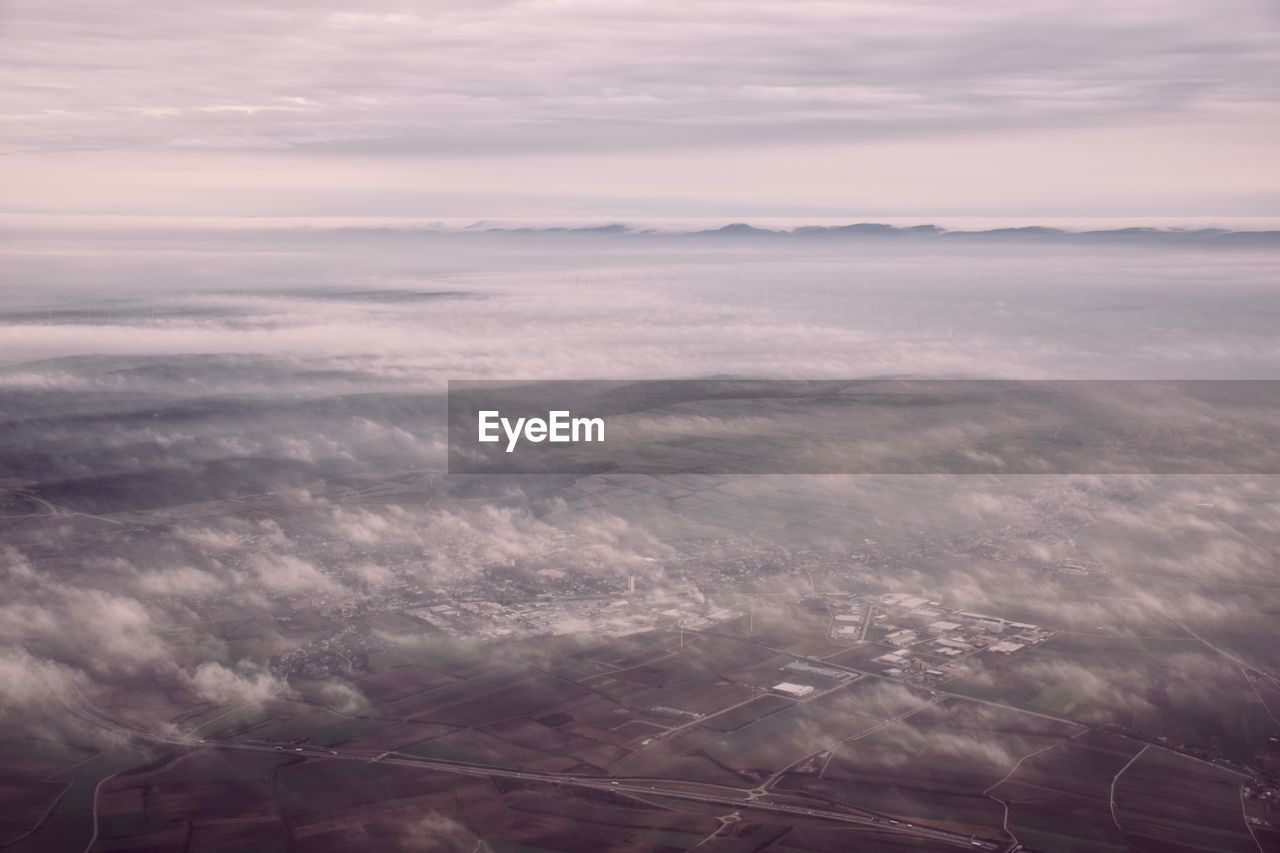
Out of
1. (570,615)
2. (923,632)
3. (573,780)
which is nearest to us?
(573,780)

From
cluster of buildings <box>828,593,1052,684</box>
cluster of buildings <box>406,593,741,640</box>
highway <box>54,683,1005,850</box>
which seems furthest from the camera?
cluster of buildings <box>406,593,741,640</box>

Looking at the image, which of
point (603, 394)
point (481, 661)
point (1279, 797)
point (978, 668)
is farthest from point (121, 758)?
point (603, 394)

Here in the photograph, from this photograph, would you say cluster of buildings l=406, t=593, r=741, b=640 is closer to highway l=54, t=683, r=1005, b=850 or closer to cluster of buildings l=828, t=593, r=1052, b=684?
cluster of buildings l=828, t=593, r=1052, b=684

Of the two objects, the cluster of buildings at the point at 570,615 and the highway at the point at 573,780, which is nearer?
the highway at the point at 573,780

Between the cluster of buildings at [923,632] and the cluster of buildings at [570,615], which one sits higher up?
the cluster of buildings at [923,632]

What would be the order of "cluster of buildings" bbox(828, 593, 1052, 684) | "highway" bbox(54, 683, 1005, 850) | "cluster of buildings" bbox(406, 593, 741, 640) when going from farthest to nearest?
"cluster of buildings" bbox(406, 593, 741, 640), "cluster of buildings" bbox(828, 593, 1052, 684), "highway" bbox(54, 683, 1005, 850)

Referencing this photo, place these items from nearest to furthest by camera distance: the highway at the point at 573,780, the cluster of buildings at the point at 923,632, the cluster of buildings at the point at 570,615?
the highway at the point at 573,780 < the cluster of buildings at the point at 923,632 < the cluster of buildings at the point at 570,615

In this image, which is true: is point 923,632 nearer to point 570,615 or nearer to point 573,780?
point 570,615

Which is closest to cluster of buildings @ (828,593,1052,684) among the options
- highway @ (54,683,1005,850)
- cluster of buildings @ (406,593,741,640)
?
cluster of buildings @ (406,593,741,640)

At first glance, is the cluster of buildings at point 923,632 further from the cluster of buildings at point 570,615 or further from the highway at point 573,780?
the highway at point 573,780

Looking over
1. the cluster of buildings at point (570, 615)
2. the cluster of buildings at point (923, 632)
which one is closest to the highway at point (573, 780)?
the cluster of buildings at point (923, 632)

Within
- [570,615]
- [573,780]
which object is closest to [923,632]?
[570,615]
